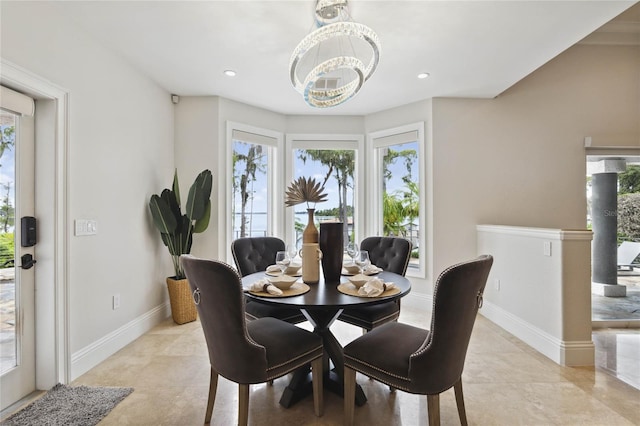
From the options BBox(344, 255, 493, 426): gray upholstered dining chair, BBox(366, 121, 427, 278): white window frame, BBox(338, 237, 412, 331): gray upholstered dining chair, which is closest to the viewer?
BBox(344, 255, 493, 426): gray upholstered dining chair

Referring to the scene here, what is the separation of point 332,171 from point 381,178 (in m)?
0.70

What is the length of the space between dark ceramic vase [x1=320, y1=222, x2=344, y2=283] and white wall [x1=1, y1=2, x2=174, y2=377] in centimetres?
180

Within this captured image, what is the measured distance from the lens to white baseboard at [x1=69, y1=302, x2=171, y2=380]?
215 cm

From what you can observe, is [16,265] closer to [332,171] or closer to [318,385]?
[318,385]

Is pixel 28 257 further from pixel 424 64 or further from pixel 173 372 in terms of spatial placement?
pixel 424 64

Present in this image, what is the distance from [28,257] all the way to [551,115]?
17.2 feet

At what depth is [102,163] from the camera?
241cm

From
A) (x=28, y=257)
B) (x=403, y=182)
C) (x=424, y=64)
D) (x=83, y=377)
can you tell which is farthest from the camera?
(x=403, y=182)

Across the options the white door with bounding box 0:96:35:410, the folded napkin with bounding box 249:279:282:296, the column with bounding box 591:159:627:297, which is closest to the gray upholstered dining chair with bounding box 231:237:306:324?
the folded napkin with bounding box 249:279:282:296

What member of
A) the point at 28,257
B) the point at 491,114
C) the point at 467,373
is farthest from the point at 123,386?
the point at 491,114

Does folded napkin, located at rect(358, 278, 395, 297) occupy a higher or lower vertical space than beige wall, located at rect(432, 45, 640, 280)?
lower

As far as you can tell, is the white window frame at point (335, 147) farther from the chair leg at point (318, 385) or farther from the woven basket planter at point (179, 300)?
the chair leg at point (318, 385)

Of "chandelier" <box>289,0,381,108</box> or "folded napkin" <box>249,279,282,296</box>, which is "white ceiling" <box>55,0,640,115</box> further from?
"folded napkin" <box>249,279,282,296</box>

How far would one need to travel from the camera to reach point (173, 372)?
2178mm
